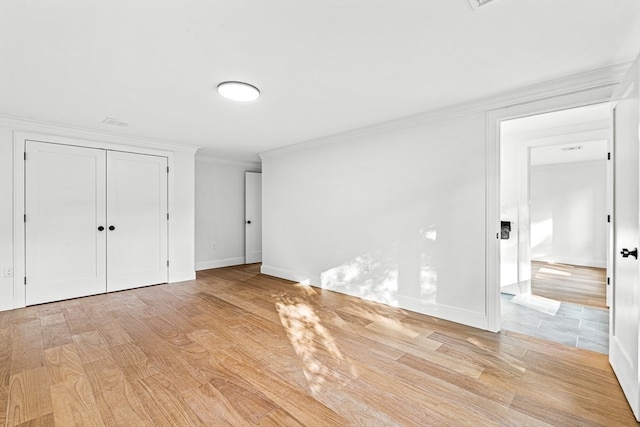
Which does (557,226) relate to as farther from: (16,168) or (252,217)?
(16,168)

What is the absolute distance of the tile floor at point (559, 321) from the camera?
274 cm

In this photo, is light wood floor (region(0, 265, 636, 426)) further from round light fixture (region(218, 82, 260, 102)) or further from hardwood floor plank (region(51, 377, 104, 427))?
round light fixture (region(218, 82, 260, 102))

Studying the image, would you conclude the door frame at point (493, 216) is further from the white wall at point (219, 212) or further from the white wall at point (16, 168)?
the white wall at point (219, 212)

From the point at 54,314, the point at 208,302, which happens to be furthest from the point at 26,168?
the point at 208,302

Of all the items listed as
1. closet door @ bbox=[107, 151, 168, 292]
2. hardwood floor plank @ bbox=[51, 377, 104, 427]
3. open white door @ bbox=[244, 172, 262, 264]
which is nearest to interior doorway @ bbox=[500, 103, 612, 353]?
hardwood floor plank @ bbox=[51, 377, 104, 427]

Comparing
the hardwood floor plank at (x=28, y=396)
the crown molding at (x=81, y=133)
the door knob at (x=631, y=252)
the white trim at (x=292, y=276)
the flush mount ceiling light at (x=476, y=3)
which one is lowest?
the hardwood floor plank at (x=28, y=396)

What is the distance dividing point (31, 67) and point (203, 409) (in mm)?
2779

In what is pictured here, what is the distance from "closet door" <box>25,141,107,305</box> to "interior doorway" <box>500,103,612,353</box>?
540cm

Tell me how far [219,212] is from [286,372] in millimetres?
4724

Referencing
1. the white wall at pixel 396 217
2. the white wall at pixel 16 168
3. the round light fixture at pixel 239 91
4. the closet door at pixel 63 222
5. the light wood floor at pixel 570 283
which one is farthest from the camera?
the light wood floor at pixel 570 283

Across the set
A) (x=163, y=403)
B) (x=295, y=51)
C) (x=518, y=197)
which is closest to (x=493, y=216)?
(x=518, y=197)

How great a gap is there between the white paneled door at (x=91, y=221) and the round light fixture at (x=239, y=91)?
2.76 m

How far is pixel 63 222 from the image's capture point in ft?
13.0

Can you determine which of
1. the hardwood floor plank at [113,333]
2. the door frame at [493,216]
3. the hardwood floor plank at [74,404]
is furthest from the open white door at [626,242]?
the hardwood floor plank at [113,333]
